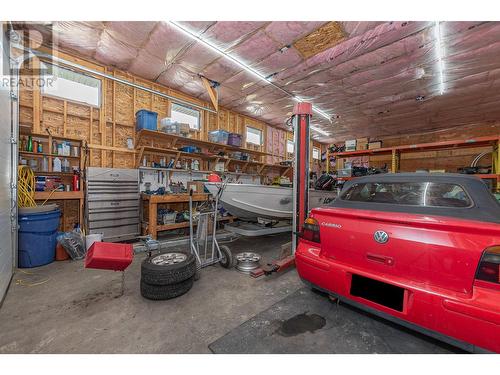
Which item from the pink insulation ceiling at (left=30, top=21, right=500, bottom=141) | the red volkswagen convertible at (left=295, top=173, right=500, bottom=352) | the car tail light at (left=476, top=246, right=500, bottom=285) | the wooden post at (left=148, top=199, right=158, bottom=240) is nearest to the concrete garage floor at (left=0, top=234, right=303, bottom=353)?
the red volkswagen convertible at (left=295, top=173, right=500, bottom=352)

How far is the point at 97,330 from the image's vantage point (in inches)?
73.2

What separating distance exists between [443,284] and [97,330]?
2.64 meters

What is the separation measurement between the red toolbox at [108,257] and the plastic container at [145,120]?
307 centimetres

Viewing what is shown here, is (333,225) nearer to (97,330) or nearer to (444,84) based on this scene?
(97,330)

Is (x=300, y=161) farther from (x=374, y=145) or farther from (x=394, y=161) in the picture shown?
(x=374, y=145)

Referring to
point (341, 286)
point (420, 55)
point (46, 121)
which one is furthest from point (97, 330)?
point (420, 55)

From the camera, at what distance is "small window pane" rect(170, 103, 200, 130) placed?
572 cm

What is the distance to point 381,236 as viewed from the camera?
157cm

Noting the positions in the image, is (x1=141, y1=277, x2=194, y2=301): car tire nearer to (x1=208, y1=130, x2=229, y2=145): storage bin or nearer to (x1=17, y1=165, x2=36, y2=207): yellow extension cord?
(x1=17, y1=165, x2=36, y2=207): yellow extension cord

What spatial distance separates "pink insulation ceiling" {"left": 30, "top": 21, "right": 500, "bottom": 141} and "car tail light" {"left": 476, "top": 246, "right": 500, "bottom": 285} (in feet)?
10.9

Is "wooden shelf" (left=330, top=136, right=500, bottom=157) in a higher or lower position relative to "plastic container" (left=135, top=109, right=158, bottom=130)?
lower

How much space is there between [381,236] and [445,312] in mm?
528

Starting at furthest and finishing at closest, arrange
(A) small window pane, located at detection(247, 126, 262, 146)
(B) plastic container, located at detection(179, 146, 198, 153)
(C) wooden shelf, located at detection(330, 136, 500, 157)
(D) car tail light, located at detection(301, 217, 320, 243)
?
1. (A) small window pane, located at detection(247, 126, 262, 146)
2. (B) plastic container, located at detection(179, 146, 198, 153)
3. (C) wooden shelf, located at detection(330, 136, 500, 157)
4. (D) car tail light, located at detection(301, 217, 320, 243)

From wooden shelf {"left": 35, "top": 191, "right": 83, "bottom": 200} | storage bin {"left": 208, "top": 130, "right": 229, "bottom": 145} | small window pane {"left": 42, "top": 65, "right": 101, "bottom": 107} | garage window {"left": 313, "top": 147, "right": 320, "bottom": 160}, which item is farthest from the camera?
garage window {"left": 313, "top": 147, "right": 320, "bottom": 160}
